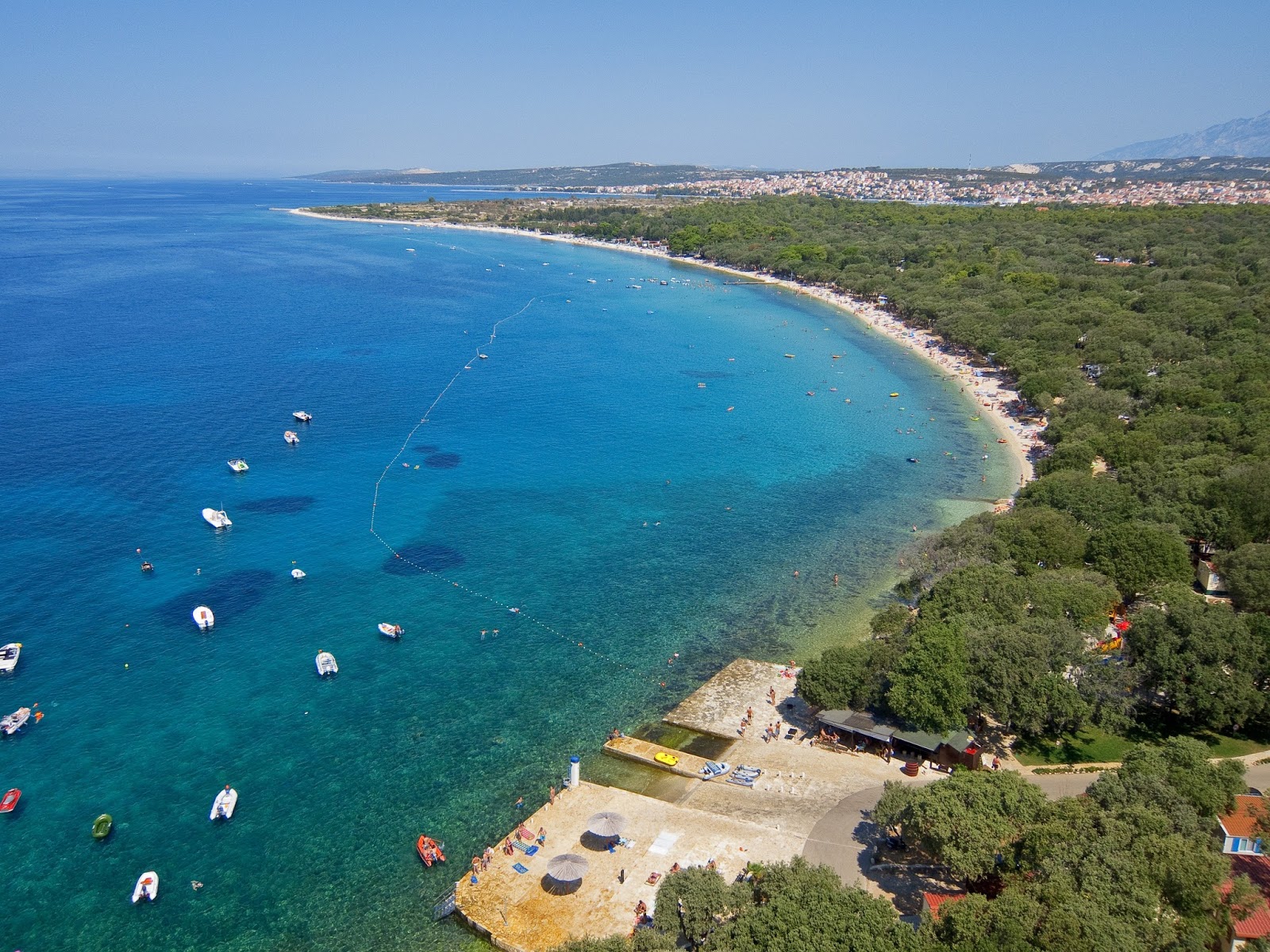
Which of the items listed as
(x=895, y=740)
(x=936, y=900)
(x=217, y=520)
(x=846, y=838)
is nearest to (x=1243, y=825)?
(x=936, y=900)

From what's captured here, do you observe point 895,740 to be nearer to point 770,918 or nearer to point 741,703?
point 741,703

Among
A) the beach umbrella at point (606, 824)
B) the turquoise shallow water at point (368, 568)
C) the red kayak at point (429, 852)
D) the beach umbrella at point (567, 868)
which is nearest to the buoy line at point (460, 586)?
the turquoise shallow water at point (368, 568)

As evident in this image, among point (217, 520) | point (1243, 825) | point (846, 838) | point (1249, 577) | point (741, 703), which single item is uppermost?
point (1249, 577)

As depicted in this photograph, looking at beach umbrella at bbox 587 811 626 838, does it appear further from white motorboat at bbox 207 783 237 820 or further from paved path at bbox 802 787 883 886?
white motorboat at bbox 207 783 237 820

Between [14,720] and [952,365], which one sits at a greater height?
[952,365]

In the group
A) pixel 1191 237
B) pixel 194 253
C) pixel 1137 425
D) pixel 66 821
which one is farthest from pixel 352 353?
pixel 1191 237

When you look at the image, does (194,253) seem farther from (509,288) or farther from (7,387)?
(7,387)
